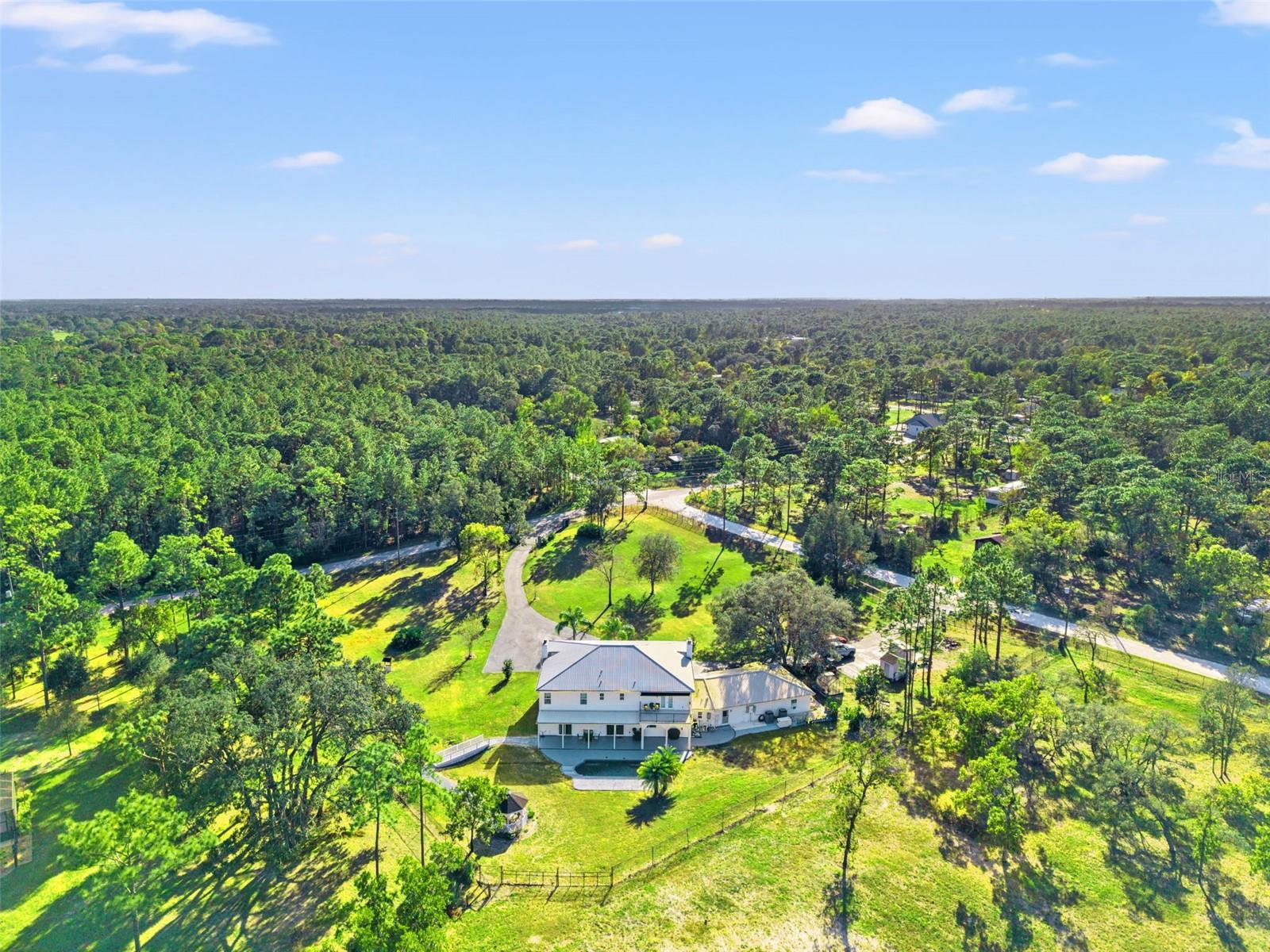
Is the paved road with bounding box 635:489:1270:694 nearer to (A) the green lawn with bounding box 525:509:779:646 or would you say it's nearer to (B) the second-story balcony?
(A) the green lawn with bounding box 525:509:779:646

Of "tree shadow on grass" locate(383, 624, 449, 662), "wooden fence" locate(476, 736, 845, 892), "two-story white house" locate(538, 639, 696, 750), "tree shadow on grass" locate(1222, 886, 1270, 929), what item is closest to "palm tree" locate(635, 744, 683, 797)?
"wooden fence" locate(476, 736, 845, 892)

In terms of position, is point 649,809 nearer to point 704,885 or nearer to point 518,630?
point 704,885

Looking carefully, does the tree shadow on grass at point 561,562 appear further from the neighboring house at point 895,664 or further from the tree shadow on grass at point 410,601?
the neighboring house at point 895,664

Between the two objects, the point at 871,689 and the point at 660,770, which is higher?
the point at 871,689

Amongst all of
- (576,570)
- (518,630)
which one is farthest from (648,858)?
(576,570)

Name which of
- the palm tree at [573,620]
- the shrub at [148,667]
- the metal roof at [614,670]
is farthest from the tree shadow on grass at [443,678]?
the shrub at [148,667]

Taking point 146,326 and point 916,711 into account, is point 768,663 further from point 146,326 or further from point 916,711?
point 146,326

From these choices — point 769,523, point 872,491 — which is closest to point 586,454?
point 769,523
